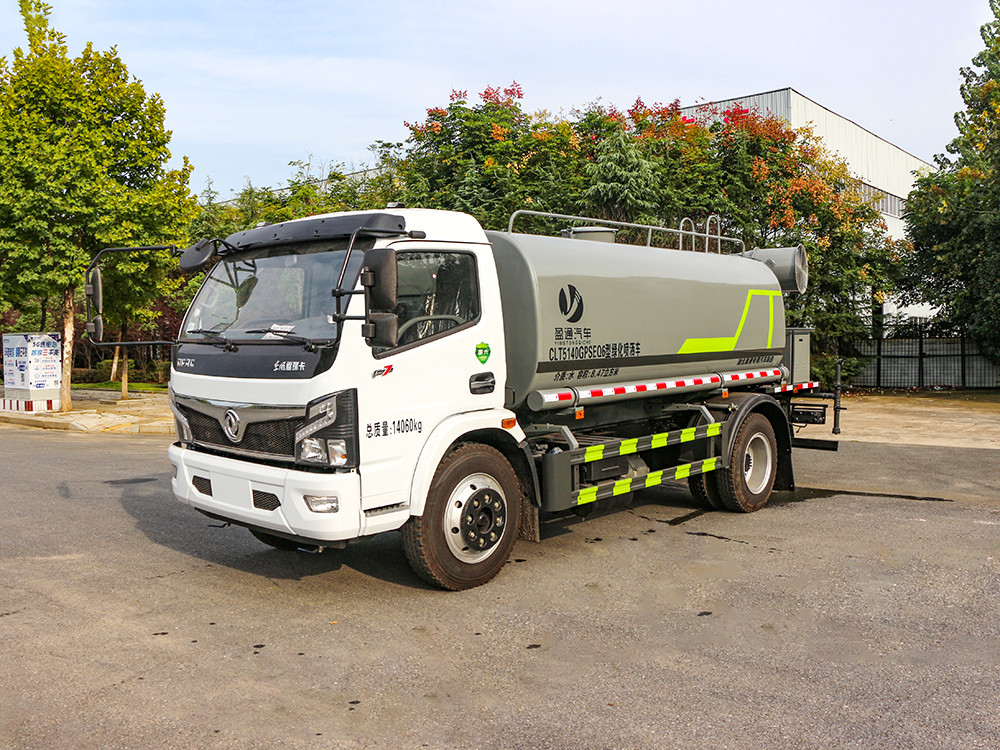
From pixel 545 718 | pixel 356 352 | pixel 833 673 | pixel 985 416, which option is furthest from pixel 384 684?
pixel 985 416

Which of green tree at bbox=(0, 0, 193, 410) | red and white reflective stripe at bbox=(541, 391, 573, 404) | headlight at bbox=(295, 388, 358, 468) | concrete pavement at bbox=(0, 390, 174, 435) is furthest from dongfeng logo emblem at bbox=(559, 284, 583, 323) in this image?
green tree at bbox=(0, 0, 193, 410)

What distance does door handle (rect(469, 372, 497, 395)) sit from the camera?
20.2ft

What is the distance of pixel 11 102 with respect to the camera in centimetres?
1862

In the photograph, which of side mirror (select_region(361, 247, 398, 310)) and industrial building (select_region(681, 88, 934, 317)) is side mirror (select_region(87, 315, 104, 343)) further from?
industrial building (select_region(681, 88, 934, 317))

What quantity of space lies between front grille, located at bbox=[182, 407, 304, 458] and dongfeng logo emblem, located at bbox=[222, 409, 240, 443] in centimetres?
4

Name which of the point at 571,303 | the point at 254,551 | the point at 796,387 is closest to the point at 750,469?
the point at 796,387

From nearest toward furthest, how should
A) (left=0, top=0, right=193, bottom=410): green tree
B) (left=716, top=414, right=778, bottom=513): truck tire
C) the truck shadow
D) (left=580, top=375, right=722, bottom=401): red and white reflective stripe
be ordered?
the truck shadow < (left=580, top=375, right=722, bottom=401): red and white reflective stripe < (left=716, top=414, right=778, bottom=513): truck tire < (left=0, top=0, right=193, bottom=410): green tree

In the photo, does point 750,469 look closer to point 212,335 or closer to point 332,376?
point 332,376

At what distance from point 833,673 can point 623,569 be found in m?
2.18

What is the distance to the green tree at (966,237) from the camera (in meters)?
22.3

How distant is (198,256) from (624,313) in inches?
136

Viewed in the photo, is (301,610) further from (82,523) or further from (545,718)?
(82,523)

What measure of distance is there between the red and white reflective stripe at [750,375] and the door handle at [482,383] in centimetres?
340

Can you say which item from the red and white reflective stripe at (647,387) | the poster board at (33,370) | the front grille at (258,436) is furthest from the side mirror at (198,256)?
the poster board at (33,370)
